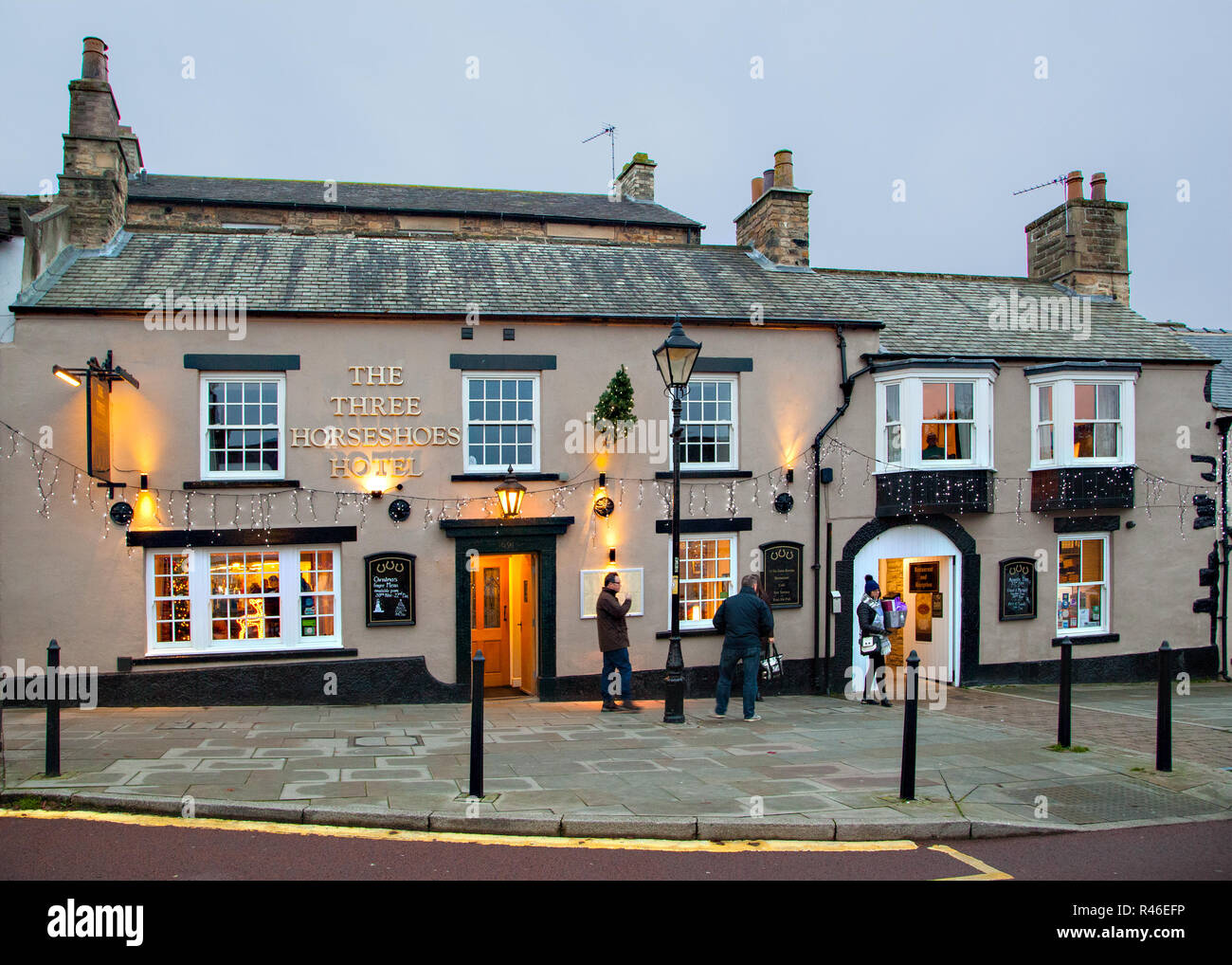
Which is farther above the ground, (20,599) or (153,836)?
(20,599)

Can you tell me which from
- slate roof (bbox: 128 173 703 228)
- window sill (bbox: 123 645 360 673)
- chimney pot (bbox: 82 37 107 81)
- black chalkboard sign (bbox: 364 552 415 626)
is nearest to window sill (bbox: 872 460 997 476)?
black chalkboard sign (bbox: 364 552 415 626)

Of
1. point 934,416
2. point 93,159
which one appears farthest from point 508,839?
point 93,159

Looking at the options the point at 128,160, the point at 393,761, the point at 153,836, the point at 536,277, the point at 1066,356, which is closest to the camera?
the point at 153,836

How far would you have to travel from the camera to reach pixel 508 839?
22.7ft

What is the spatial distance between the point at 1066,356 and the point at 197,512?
587 inches

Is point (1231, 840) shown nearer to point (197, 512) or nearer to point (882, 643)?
point (882, 643)

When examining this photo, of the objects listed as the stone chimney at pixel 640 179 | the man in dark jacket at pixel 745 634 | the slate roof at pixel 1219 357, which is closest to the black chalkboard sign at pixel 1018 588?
the slate roof at pixel 1219 357

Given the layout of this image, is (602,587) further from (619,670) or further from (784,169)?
(784,169)

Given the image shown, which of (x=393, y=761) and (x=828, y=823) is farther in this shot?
(x=393, y=761)

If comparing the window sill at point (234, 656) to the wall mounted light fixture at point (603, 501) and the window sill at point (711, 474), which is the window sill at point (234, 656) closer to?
the wall mounted light fixture at point (603, 501)

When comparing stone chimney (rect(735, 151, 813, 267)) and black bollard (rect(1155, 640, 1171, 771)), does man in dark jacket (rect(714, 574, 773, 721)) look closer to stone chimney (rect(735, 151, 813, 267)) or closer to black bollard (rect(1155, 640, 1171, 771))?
black bollard (rect(1155, 640, 1171, 771))

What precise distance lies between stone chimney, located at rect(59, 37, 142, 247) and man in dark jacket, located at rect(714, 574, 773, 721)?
36.7 feet

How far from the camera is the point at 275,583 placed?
1288 centimetres

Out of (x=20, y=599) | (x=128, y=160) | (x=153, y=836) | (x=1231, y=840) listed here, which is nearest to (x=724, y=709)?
(x=1231, y=840)
